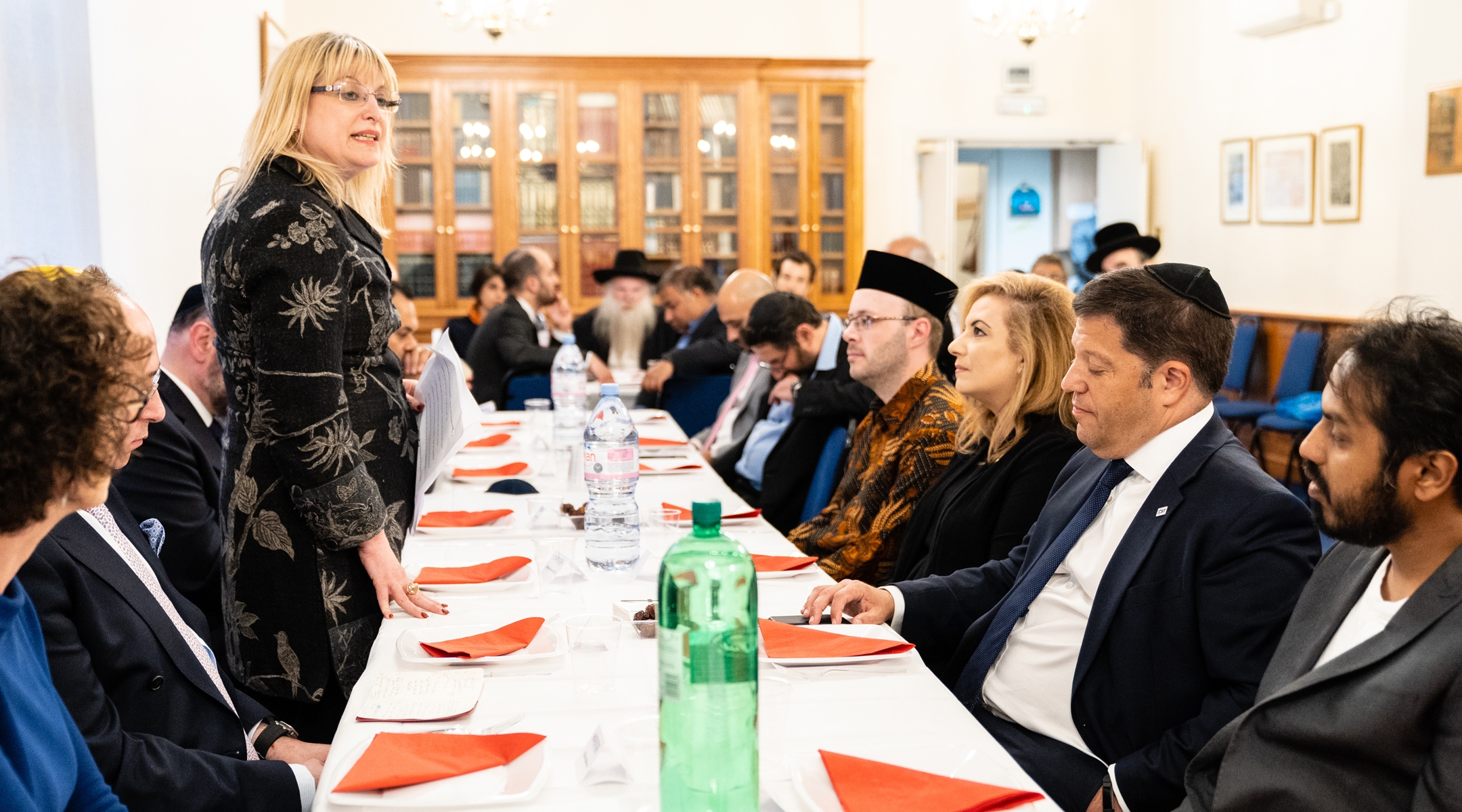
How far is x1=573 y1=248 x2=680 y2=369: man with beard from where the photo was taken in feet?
25.1

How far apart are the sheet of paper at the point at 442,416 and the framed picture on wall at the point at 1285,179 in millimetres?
6713

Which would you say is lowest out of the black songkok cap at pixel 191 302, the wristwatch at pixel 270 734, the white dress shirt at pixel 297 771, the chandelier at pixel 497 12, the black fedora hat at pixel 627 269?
the wristwatch at pixel 270 734

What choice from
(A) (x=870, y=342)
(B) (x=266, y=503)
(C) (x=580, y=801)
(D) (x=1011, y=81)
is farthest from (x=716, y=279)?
(C) (x=580, y=801)

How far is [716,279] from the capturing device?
902 centimetres

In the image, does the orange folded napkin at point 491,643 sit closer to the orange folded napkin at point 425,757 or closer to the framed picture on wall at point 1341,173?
the orange folded napkin at point 425,757

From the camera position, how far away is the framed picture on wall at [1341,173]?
22.6 ft

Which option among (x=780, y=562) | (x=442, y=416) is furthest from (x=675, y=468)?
(x=442, y=416)

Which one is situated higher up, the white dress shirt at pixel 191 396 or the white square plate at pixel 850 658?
the white dress shirt at pixel 191 396

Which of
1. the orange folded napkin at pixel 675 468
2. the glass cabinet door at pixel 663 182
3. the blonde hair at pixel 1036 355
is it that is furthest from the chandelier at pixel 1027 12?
the blonde hair at pixel 1036 355

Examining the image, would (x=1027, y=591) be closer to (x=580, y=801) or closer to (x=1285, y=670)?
(x=1285, y=670)

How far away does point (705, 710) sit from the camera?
117 centimetres

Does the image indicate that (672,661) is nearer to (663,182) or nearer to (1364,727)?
(1364,727)

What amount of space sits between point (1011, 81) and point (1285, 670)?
331 inches

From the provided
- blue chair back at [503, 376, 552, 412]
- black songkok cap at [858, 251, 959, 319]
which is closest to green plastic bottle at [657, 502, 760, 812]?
black songkok cap at [858, 251, 959, 319]
